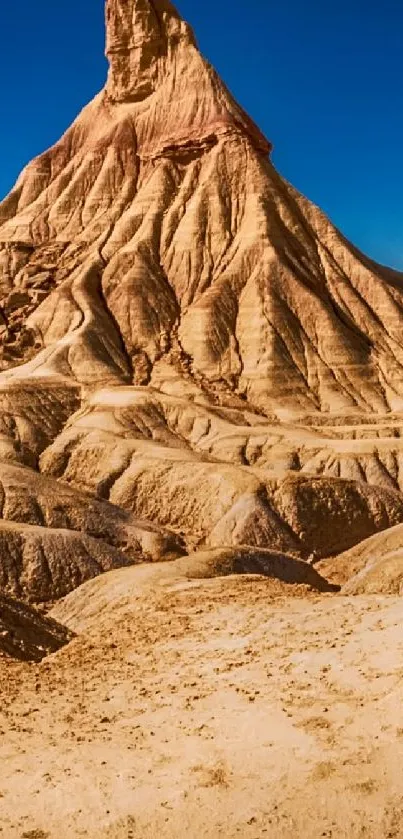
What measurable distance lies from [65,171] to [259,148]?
23391mm

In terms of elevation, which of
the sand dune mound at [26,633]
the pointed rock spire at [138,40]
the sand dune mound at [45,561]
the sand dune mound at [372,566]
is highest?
the pointed rock spire at [138,40]

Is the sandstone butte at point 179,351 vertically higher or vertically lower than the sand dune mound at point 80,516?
higher

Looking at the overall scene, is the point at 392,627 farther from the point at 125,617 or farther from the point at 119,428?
the point at 119,428

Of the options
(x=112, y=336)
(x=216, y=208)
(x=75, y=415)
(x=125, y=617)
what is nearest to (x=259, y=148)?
(x=216, y=208)

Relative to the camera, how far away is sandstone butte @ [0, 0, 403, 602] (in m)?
50.2

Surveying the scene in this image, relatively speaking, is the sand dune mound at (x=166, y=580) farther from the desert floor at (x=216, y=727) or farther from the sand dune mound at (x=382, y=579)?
the desert floor at (x=216, y=727)

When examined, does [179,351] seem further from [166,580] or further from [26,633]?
[26,633]

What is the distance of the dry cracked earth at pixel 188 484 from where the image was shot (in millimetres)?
14773

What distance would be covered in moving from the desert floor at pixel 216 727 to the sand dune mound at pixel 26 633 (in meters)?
1.23

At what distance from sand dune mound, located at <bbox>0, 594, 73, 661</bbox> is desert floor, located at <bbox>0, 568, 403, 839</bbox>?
1.23 m

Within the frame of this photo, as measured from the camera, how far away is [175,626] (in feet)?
75.1

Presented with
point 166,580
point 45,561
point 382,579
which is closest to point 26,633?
point 166,580

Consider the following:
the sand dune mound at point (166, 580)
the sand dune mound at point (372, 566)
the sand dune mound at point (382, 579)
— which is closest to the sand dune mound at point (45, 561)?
the sand dune mound at point (166, 580)

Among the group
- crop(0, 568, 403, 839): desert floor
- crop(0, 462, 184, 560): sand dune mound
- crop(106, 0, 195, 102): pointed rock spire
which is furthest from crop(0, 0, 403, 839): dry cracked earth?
crop(106, 0, 195, 102): pointed rock spire
